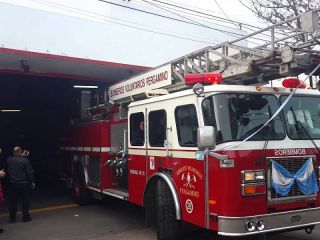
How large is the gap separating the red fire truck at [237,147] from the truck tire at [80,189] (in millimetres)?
3357

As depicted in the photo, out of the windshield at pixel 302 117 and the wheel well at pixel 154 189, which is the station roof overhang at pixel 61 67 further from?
the windshield at pixel 302 117

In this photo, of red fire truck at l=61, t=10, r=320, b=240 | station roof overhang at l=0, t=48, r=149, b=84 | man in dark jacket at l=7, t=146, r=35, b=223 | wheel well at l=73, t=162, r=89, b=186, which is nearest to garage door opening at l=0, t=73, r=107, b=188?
station roof overhang at l=0, t=48, r=149, b=84

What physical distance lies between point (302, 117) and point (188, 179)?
1837mm

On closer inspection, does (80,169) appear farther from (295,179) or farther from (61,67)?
(295,179)

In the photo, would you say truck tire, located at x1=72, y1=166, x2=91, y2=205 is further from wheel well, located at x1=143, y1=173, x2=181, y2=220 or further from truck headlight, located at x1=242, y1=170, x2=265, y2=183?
truck headlight, located at x1=242, y1=170, x2=265, y2=183

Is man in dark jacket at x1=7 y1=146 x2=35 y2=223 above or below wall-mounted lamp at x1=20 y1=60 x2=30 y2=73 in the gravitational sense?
below

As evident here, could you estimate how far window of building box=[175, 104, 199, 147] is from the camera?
605 cm

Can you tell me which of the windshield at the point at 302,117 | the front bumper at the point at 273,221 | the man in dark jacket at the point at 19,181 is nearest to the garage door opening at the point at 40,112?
the man in dark jacket at the point at 19,181

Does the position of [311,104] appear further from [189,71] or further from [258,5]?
[258,5]

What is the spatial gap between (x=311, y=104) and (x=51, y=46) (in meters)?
7.69

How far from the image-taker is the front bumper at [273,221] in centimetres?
534

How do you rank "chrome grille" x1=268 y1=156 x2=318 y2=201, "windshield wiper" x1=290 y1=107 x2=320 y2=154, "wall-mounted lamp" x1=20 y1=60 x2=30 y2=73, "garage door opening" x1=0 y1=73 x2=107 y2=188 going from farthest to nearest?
1. "garage door opening" x1=0 y1=73 x2=107 y2=188
2. "wall-mounted lamp" x1=20 y1=60 x2=30 y2=73
3. "windshield wiper" x1=290 y1=107 x2=320 y2=154
4. "chrome grille" x1=268 y1=156 x2=318 y2=201

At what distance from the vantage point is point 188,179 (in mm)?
6078

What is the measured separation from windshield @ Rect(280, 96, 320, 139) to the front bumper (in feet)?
3.42
